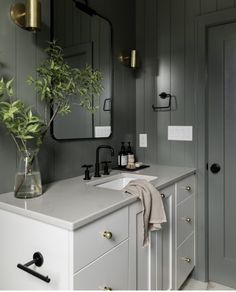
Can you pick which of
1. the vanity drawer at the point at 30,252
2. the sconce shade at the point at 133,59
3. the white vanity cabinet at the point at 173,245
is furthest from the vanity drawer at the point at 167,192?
the sconce shade at the point at 133,59

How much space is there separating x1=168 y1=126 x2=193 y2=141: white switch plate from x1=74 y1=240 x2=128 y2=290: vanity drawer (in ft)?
4.16

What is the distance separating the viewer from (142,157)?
Result: 99.0 inches

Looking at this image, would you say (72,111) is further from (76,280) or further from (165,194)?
(76,280)

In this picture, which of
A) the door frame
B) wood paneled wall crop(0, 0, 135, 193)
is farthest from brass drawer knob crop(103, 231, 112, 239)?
the door frame

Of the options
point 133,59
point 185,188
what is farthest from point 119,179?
point 133,59

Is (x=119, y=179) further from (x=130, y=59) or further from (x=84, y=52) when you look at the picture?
(x=130, y=59)

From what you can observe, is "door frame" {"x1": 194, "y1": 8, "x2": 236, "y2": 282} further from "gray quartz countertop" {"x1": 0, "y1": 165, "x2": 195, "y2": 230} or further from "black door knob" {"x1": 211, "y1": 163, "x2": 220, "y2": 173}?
"gray quartz countertop" {"x1": 0, "y1": 165, "x2": 195, "y2": 230}

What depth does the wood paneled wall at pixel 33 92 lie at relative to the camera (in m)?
1.38

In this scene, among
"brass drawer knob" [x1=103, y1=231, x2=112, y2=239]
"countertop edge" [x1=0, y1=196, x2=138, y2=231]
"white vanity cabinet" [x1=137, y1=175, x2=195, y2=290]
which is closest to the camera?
"countertop edge" [x1=0, y1=196, x2=138, y2=231]

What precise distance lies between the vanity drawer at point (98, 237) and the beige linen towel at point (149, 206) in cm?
15

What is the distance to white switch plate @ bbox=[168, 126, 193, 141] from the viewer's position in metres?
2.26

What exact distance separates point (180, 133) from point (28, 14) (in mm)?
1518

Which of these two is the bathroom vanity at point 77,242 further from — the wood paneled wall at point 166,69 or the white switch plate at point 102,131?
the wood paneled wall at point 166,69

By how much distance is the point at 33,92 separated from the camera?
1513 mm
